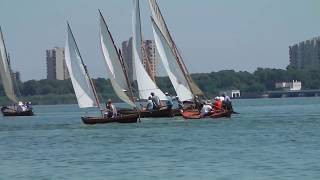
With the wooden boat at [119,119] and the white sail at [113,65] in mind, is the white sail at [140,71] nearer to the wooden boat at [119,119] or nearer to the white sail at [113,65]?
the white sail at [113,65]

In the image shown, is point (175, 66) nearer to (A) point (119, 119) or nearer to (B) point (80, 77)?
(B) point (80, 77)

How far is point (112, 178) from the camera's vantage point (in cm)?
3691

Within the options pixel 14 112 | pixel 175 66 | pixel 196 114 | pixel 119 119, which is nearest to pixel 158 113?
pixel 196 114

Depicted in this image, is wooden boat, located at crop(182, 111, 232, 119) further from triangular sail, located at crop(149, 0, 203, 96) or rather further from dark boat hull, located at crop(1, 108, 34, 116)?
dark boat hull, located at crop(1, 108, 34, 116)

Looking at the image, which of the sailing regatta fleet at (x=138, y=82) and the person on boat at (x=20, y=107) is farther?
the person on boat at (x=20, y=107)

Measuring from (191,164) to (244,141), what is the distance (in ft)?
40.1

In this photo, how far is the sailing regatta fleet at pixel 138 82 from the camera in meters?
76.9

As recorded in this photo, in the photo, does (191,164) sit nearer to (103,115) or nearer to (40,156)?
(40,156)

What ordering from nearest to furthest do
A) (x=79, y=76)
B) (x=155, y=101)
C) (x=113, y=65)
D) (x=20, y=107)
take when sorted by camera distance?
(x=79, y=76), (x=113, y=65), (x=155, y=101), (x=20, y=107)

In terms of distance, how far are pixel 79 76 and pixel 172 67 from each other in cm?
1229

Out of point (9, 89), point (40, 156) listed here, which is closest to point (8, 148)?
point (40, 156)

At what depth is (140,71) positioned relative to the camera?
8862 centimetres

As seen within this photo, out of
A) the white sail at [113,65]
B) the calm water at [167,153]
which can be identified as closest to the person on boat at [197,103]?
the white sail at [113,65]

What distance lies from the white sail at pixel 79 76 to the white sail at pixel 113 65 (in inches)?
98.4
